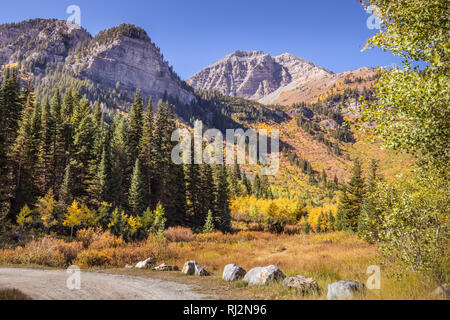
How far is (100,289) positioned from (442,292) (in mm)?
11162

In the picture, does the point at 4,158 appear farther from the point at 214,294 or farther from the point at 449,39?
the point at 449,39

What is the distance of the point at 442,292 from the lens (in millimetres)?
7230

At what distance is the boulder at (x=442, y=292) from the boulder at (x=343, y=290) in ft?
6.08

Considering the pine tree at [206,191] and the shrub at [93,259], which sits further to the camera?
the pine tree at [206,191]

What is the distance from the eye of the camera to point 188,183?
52656 mm

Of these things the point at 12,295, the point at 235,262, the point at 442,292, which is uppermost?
the point at 442,292

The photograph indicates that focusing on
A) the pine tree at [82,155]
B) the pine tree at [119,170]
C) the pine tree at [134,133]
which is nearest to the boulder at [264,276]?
the pine tree at [119,170]

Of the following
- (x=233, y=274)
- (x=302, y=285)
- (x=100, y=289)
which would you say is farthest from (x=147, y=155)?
(x=302, y=285)

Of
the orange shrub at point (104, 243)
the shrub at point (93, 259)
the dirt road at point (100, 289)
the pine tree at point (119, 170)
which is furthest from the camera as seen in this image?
the pine tree at point (119, 170)

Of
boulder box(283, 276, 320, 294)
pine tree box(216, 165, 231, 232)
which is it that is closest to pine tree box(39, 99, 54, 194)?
pine tree box(216, 165, 231, 232)

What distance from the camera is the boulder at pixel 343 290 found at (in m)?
7.86

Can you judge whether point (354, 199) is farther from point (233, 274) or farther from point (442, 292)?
point (442, 292)

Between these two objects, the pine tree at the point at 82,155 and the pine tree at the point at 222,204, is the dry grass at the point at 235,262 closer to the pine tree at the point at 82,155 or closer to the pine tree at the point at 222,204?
the pine tree at the point at 82,155
